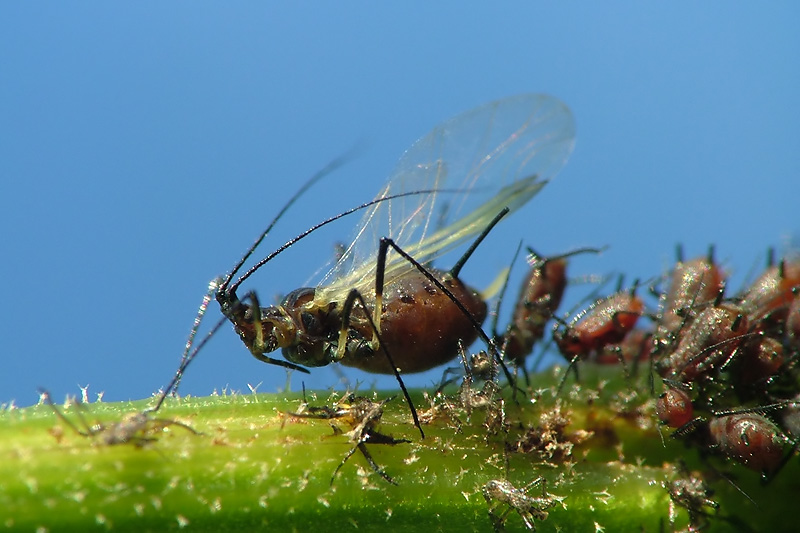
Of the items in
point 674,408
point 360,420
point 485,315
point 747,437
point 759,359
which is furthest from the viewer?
point 485,315

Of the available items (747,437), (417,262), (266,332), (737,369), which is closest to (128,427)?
(266,332)

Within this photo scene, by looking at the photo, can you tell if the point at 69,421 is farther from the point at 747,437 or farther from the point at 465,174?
the point at 747,437

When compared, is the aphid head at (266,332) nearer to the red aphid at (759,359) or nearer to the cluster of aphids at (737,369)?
the cluster of aphids at (737,369)

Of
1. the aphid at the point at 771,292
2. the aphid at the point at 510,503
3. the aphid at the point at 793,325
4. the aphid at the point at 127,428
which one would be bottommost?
the aphid at the point at 510,503

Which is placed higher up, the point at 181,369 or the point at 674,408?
the point at 181,369

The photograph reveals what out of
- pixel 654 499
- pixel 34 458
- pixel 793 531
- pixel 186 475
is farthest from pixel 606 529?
pixel 34 458

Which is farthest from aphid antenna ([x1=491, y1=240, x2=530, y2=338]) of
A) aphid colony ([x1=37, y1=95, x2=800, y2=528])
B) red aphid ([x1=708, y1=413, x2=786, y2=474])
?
red aphid ([x1=708, y1=413, x2=786, y2=474])

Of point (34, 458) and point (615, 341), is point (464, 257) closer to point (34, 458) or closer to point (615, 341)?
point (615, 341)

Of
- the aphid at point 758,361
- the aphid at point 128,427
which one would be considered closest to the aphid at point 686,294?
the aphid at point 758,361
